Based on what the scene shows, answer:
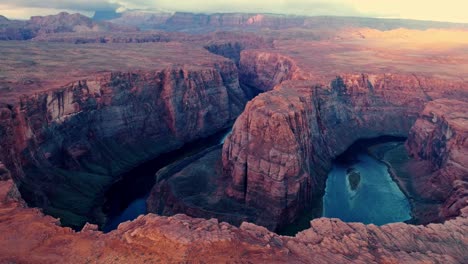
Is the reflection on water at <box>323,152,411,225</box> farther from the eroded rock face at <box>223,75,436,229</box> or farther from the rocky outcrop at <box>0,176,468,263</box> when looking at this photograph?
the rocky outcrop at <box>0,176,468,263</box>

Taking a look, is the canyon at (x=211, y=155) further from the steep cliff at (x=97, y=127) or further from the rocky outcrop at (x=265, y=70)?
the rocky outcrop at (x=265, y=70)


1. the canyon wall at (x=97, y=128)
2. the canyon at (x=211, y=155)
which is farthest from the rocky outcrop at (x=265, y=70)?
the canyon wall at (x=97, y=128)

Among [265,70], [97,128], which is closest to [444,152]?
[97,128]

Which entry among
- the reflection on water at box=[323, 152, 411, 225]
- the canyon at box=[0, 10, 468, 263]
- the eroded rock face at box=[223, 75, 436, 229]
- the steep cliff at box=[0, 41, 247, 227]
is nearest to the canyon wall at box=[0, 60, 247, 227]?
the steep cliff at box=[0, 41, 247, 227]

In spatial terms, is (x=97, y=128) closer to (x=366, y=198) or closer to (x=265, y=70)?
(x=366, y=198)

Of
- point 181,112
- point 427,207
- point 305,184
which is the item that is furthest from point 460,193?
point 181,112
